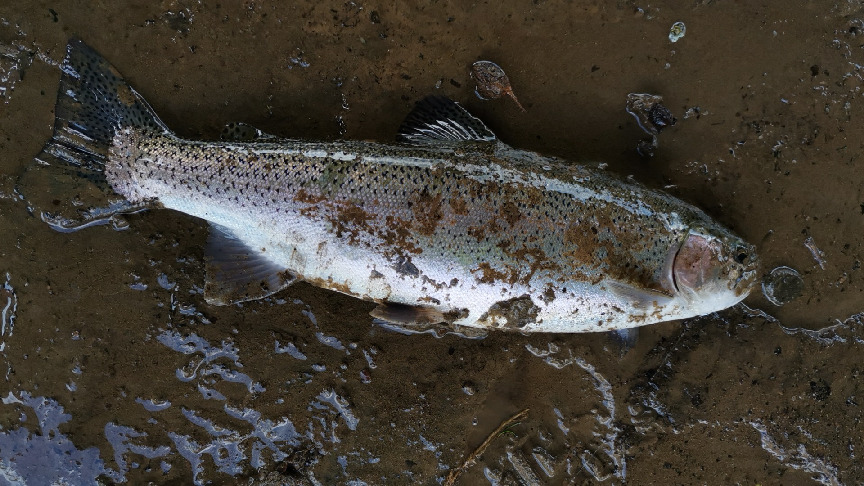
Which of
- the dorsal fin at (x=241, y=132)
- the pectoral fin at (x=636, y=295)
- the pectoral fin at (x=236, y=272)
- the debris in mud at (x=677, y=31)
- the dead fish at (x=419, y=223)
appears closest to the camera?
the dead fish at (x=419, y=223)

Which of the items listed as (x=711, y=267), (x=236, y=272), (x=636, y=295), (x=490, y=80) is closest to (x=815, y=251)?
(x=711, y=267)

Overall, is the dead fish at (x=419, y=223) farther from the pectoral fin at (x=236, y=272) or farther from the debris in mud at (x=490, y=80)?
the debris in mud at (x=490, y=80)

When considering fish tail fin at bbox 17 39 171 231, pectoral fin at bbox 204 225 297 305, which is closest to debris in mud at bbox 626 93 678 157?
pectoral fin at bbox 204 225 297 305

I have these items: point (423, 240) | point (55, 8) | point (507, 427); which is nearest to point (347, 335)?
point (423, 240)

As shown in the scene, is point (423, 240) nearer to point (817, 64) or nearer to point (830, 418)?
point (817, 64)

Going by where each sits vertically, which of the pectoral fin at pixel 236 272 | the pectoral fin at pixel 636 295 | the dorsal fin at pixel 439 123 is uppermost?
the dorsal fin at pixel 439 123

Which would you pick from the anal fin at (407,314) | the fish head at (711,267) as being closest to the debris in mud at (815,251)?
the fish head at (711,267)

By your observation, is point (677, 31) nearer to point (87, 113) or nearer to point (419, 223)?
point (419, 223)
